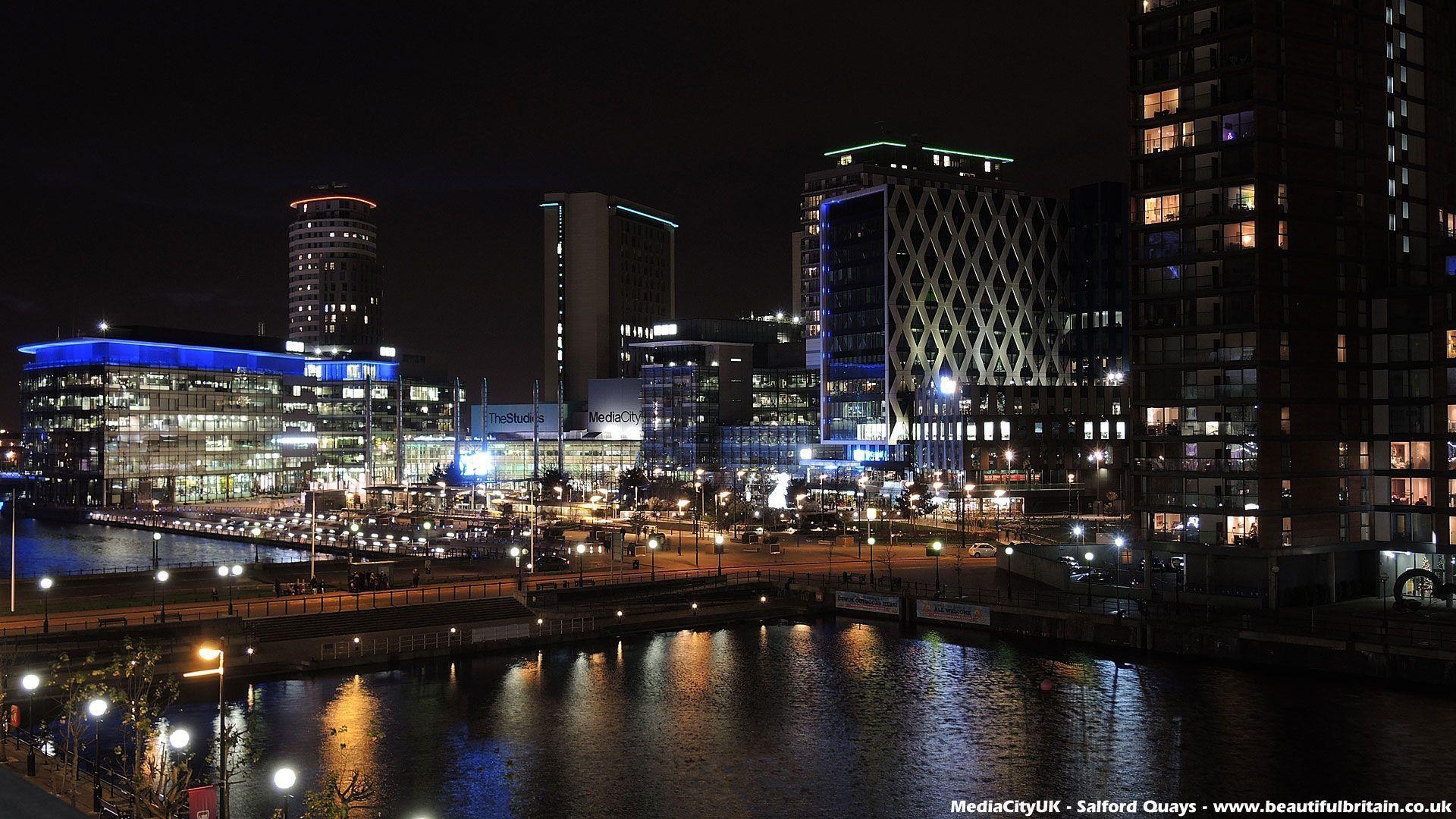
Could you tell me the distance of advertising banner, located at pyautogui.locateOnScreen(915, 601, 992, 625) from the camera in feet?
279

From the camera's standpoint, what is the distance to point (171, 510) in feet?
639

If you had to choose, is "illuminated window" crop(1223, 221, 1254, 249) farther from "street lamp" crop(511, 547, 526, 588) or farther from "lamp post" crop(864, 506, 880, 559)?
"street lamp" crop(511, 547, 526, 588)

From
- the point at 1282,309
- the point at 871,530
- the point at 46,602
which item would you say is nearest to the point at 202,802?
the point at 46,602

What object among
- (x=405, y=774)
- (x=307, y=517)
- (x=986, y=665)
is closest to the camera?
(x=405, y=774)

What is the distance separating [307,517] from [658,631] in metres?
99.6

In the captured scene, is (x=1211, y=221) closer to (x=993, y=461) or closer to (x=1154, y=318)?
(x=1154, y=318)

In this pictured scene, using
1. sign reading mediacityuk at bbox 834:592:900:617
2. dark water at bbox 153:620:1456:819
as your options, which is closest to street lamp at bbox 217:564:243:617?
dark water at bbox 153:620:1456:819

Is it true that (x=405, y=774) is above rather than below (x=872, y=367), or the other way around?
below

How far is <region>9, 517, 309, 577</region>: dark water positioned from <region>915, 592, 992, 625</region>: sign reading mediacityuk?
74.1 meters

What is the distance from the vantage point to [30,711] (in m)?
54.2

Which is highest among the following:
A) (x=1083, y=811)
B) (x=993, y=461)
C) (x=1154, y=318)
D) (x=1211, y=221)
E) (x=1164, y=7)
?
(x=1164, y=7)

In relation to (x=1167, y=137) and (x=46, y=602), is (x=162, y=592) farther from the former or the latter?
(x=1167, y=137)

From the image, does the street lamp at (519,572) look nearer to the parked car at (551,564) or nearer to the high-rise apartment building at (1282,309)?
the parked car at (551,564)

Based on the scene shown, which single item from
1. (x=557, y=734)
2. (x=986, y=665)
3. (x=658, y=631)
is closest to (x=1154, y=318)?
(x=986, y=665)
